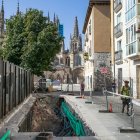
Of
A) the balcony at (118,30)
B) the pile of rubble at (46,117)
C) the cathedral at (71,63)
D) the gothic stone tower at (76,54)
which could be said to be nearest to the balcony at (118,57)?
the balcony at (118,30)

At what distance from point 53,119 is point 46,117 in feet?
3.10

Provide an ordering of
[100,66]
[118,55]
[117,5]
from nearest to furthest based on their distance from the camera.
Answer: [117,5] < [118,55] < [100,66]

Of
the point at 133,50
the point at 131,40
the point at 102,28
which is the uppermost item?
the point at 102,28

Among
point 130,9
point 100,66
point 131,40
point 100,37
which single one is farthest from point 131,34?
point 100,66

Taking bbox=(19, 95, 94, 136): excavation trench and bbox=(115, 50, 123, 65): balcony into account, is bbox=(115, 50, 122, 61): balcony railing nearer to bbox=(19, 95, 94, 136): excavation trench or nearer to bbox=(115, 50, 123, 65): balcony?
bbox=(115, 50, 123, 65): balcony

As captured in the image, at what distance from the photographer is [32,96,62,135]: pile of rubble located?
22.7m

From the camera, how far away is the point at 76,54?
130 meters

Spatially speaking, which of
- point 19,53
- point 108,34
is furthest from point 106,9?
point 19,53

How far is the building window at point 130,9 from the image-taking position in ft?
95.9

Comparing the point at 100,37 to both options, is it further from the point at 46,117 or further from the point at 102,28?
the point at 46,117

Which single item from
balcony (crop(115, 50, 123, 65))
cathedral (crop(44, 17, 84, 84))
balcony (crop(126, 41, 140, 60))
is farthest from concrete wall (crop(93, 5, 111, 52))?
cathedral (crop(44, 17, 84, 84))

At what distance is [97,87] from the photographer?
157 feet

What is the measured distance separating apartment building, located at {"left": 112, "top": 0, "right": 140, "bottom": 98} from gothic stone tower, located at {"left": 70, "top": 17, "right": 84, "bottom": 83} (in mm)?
80581

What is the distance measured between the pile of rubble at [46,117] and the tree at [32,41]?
26.9 feet
